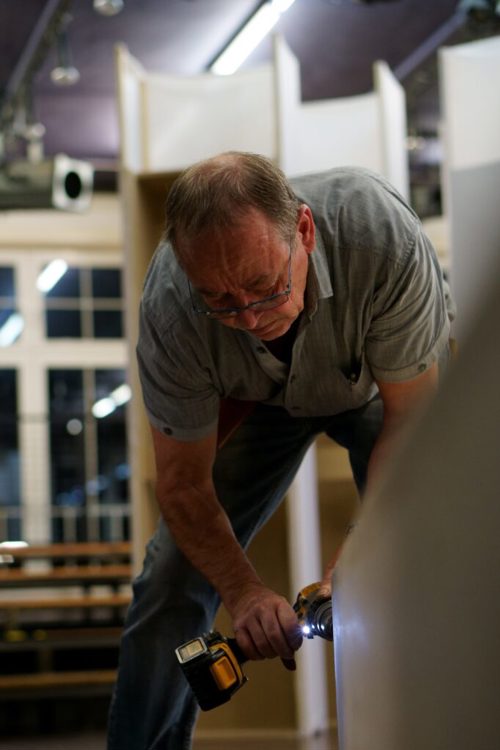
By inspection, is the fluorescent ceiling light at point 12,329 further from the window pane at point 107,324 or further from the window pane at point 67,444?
the window pane at point 107,324

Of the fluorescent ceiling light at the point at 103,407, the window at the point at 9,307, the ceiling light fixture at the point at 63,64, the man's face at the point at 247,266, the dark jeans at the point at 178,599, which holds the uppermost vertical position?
the ceiling light fixture at the point at 63,64

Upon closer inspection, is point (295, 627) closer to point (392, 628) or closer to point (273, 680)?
point (392, 628)

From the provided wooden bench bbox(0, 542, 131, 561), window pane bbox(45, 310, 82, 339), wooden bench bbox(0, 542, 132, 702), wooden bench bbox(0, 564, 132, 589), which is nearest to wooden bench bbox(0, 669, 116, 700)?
wooden bench bbox(0, 542, 132, 702)

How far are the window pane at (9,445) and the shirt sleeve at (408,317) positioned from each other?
878cm

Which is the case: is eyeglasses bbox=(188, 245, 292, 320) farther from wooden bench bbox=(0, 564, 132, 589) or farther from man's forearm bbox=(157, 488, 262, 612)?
wooden bench bbox=(0, 564, 132, 589)

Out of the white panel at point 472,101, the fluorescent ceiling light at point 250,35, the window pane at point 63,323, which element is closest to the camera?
the white panel at point 472,101

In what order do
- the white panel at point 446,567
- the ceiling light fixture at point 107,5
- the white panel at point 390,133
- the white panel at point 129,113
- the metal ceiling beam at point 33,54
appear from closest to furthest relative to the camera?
the white panel at point 446,567 < the white panel at point 129,113 < the white panel at point 390,133 < the ceiling light fixture at point 107,5 < the metal ceiling beam at point 33,54

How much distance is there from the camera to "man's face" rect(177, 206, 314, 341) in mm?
1454

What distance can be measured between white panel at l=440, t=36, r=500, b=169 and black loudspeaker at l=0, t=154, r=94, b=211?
3703 mm

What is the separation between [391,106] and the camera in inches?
153

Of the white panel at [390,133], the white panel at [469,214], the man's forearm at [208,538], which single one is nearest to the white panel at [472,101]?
the white panel at [469,214]

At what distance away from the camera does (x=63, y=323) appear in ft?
35.3

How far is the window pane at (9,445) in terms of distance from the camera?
10367 mm

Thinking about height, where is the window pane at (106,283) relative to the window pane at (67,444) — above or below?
above
